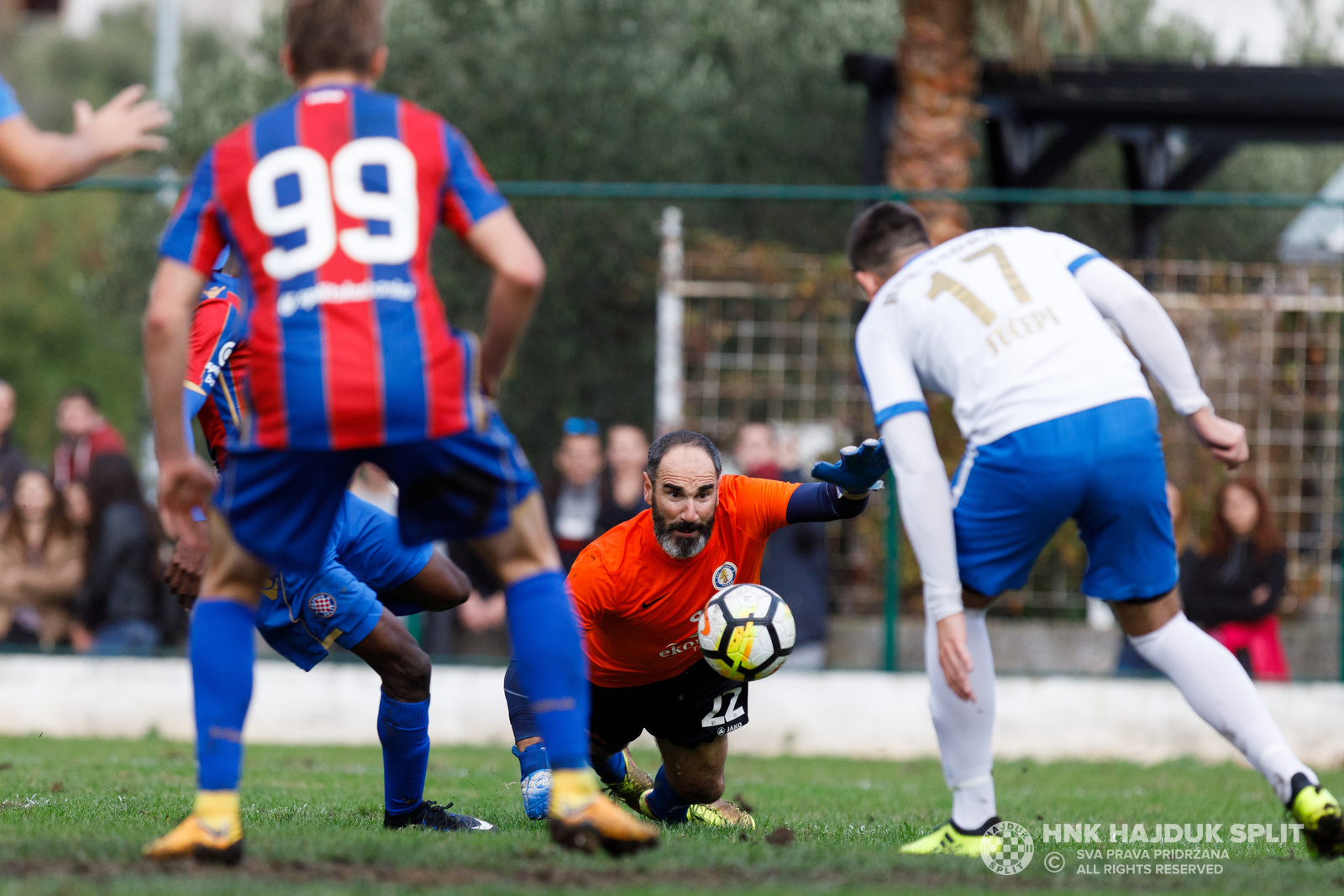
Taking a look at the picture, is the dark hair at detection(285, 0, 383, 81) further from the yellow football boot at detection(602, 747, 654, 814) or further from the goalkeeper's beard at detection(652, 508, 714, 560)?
the yellow football boot at detection(602, 747, 654, 814)

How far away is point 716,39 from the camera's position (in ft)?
60.8

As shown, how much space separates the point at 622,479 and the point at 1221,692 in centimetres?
632

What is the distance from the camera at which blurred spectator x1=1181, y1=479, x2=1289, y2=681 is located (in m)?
10.1

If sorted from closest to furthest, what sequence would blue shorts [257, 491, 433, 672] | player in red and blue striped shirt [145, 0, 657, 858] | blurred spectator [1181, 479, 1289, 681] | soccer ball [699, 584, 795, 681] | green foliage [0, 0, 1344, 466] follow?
player in red and blue striped shirt [145, 0, 657, 858], soccer ball [699, 584, 795, 681], blue shorts [257, 491, 433, 672], blurred spectator [1181, 479, 1289, 681], green foliage [0, 0, 1344, 466]

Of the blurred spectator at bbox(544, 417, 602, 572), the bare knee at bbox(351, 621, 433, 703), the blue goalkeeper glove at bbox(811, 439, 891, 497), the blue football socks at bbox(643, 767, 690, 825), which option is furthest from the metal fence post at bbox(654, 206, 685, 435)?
the blue goalkeeper glove at bbox(811, 439, 891, 497)

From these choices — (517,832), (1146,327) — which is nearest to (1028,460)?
(1146,327)

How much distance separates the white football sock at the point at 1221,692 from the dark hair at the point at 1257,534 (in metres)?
6.02

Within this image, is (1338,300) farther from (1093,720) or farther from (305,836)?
(305,836)

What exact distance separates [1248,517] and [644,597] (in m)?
6.18

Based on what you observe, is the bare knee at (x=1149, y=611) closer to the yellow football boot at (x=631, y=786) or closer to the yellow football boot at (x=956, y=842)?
the yellow football boot at (x=956, y=842)

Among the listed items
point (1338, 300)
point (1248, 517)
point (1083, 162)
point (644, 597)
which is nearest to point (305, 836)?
point (644, 597)

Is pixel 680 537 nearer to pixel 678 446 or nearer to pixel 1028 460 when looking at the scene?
pixel 678 446

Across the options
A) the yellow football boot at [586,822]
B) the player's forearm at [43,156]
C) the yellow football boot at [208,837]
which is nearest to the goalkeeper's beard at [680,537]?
the yellow football boot at [586,822]

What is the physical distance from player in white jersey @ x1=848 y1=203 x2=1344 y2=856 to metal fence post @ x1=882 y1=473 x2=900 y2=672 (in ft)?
17.9
